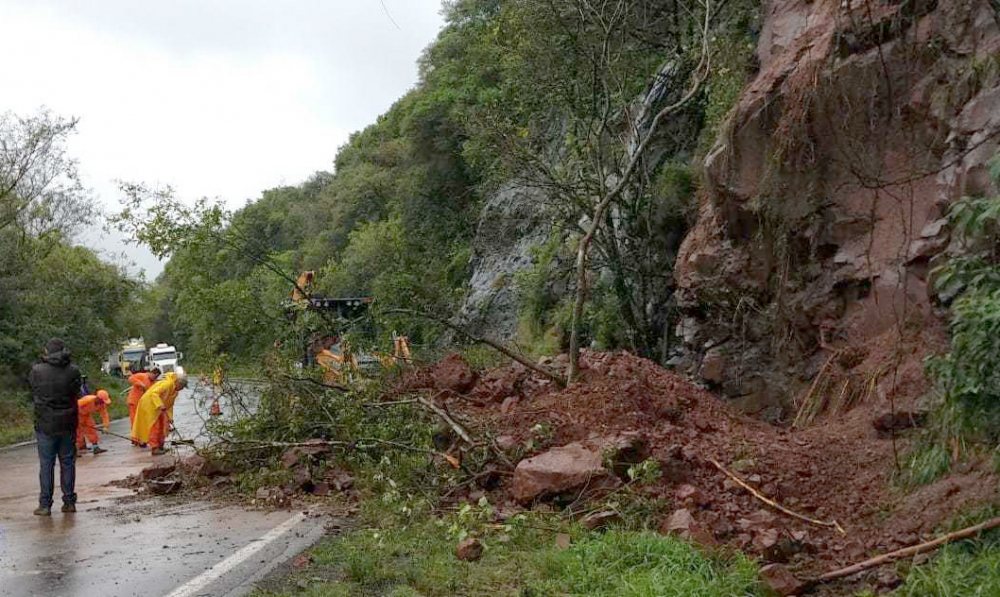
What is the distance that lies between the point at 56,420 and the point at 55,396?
0.25m

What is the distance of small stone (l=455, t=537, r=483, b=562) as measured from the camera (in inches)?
258

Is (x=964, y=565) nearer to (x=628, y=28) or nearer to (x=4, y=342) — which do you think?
(x=628, y=28)

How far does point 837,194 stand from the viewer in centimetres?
1110

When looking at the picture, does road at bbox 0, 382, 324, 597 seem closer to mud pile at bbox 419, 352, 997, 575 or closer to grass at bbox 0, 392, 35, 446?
mud pile at bbox 419, 352, 997, 575

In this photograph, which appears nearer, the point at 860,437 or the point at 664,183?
the point at 860,437

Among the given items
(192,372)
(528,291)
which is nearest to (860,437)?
(192,372)

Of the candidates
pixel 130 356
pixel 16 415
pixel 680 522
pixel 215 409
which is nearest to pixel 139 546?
pixel 215 409

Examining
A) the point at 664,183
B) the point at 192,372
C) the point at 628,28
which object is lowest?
the point at 192,372

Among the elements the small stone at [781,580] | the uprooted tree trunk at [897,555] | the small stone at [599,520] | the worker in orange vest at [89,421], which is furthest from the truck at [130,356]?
the uprooted tree trunk at [897,555]

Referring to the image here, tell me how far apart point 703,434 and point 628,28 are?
10.2 m

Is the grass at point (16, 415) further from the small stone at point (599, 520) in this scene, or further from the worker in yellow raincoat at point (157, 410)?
the small stone at point (599, 520)

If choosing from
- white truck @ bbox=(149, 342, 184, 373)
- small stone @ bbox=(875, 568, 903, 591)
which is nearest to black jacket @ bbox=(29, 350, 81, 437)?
small stone @ bbox=(875, 568, 903, 591)

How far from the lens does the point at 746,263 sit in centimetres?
1234

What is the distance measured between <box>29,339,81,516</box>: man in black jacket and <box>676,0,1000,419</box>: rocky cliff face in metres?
7.92
